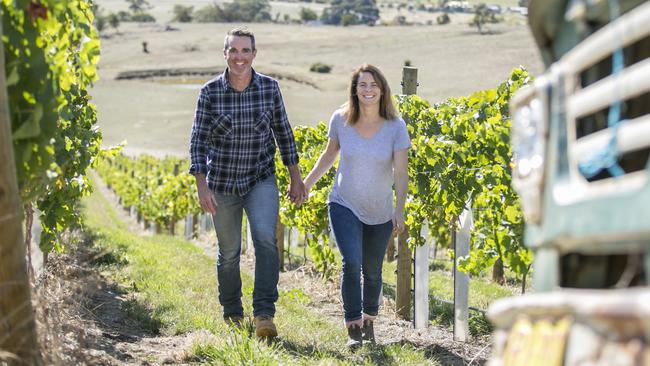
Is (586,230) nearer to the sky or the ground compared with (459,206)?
nearer to the sky

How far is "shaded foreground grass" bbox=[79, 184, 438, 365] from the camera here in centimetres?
500

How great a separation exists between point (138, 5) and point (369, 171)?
14813cm

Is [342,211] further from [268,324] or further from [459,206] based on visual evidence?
[459,206]

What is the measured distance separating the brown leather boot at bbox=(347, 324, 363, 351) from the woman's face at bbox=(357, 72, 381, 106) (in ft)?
4.22

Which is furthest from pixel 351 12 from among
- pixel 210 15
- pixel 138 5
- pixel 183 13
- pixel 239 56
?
pixel 239 56

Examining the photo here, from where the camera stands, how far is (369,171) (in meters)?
5.62

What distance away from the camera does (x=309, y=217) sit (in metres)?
9.81

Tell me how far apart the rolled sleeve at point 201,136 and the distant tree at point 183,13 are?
5140 inches

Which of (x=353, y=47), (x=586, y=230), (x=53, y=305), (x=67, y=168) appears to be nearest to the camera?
(x=586, y=230)

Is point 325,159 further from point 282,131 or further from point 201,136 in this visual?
point 201,136

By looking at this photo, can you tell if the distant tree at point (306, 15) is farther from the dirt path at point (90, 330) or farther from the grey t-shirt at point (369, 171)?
the grey t-shirt at point (369, 171)

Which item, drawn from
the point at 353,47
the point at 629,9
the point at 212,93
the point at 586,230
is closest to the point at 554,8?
the point at 629,9

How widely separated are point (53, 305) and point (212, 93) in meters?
1.62

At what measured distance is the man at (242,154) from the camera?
225 inches
